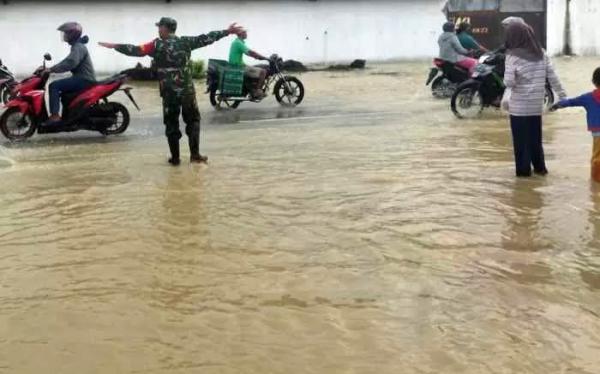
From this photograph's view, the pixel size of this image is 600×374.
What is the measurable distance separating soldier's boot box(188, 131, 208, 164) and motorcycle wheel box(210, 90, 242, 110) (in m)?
5.67

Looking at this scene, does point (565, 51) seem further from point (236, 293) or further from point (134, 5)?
point (236, 293)

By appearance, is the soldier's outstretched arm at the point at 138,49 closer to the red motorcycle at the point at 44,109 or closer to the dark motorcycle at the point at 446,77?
the red motorcycle at the point at 44,109

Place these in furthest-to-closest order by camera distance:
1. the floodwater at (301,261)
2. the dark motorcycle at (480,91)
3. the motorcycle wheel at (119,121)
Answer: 1. the dark motorcycle at (480,91)
2. the motorcycle wheel at (119,121)
3. the floodwater at (301,261)

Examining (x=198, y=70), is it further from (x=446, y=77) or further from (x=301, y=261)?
(x=301, y=261)

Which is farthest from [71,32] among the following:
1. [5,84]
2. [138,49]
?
[5,84]

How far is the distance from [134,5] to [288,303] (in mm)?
22310

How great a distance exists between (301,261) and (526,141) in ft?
11.5

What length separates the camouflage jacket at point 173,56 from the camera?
347 inches

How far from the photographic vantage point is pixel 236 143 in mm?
10992

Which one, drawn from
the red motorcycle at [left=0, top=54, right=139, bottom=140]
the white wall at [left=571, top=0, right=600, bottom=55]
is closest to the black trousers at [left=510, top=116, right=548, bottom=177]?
the red motorcycle at [left=0, top=54, right=139, bottom=140]

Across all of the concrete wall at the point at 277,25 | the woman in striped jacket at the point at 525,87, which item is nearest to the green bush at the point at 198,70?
the concrete wall at the point at 277,25

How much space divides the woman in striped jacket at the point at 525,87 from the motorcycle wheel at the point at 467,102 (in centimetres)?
487

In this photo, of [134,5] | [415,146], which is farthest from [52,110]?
[134,5]

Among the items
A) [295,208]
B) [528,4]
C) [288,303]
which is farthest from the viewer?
[528,4]
